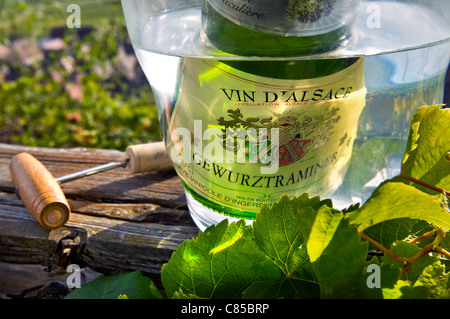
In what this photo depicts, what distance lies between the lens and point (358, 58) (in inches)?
25.2

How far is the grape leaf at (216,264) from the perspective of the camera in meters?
0.42

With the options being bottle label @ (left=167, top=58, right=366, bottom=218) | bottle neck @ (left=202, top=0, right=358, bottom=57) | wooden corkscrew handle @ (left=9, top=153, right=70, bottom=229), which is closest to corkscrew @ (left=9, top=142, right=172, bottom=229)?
wooden corkscrew handle @ (left=9, top=153, right=70, bottom=229)

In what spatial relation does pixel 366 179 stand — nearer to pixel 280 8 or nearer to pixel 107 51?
pixel 280 8

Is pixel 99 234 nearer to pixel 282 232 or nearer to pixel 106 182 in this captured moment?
pixel 106 182

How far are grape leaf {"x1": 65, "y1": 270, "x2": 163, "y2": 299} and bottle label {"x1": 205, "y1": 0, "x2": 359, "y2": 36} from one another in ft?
1.13

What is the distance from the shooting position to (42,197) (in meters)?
0.74

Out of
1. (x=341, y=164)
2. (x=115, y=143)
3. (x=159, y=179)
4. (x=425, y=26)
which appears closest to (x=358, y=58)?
(x=341, y=164)

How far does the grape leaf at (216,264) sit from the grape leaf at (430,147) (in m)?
0.18

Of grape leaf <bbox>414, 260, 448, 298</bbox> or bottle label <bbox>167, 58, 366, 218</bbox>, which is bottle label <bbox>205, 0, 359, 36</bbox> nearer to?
bottle label <bbox>167, 58, 366, 218</bbox>

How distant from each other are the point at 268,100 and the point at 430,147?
0.70ft

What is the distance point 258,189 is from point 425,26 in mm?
462

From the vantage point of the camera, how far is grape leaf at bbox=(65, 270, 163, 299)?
48cm

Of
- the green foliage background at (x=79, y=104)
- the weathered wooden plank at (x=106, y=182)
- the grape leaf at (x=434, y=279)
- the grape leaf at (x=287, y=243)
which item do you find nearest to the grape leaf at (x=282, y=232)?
the grape leaf at (x=287, y=243)
